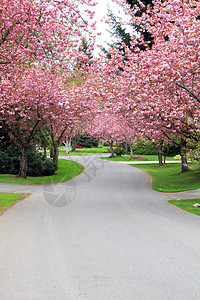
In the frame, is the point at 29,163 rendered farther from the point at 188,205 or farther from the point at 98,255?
the point at 98,255

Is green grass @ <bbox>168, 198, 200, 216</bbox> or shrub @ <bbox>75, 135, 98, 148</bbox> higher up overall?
shrub @ <bbox>75, 135, 98, 148</bbox>

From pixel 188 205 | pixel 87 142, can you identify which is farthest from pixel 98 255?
pixel 87 142

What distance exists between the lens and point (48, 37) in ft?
37.7

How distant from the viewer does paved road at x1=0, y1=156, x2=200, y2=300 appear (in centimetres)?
474

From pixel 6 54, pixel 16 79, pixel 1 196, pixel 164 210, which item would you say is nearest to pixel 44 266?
pixel 164 210

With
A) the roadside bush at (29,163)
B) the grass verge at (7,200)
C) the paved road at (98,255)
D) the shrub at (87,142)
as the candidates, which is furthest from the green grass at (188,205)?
the shrub at (87,142)

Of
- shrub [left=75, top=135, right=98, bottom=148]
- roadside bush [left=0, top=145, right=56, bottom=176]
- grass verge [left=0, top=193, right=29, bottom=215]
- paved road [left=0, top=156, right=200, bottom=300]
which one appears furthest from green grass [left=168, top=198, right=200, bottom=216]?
shrub [left=75, top=135, right=98, bottom=148]

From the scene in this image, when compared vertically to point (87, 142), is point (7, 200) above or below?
below

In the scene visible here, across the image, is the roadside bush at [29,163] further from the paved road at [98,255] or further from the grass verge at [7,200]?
the paved road at [98,255]

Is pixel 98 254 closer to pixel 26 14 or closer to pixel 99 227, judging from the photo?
pixel 99 227

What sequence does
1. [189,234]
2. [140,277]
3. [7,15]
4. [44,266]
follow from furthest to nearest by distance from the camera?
[7,15] → [189,234] → [44,266] → [140,277]

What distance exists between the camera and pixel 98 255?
641 centimetres

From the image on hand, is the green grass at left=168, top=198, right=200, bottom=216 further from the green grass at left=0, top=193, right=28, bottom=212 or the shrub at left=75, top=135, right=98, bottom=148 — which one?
the shrub at left=75, top=135, right=98, bottom=148

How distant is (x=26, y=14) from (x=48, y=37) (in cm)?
107
